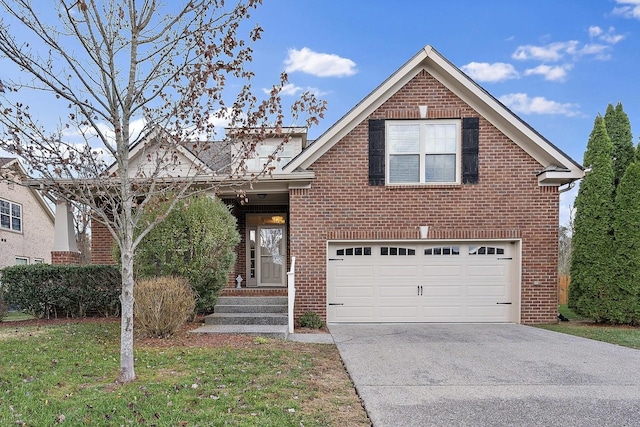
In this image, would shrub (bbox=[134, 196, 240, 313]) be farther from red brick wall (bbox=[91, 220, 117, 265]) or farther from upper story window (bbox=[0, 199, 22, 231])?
upper story window (bbox=[0, 199, 22, 231])

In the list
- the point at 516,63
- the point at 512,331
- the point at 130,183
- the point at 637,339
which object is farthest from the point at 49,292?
the point at 516,63

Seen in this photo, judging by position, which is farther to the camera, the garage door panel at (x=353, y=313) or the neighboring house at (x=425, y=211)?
the garage door panel at (x=353, y=313)

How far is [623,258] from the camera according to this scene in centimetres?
867

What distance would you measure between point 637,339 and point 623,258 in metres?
2.14

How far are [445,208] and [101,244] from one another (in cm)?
894

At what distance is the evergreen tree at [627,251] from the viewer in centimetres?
852

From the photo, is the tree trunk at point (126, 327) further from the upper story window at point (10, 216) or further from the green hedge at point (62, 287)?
the upper story window at point (10, 216)

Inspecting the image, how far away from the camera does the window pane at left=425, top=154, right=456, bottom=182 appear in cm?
902

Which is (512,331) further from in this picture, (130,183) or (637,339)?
(130,183)

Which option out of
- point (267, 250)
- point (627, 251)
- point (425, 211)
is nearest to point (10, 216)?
point (267, 250)

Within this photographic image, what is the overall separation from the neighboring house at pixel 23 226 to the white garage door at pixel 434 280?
55.1ft

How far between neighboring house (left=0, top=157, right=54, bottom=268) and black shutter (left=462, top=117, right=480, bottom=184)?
1880 centimetres

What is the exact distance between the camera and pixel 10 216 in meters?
19.4

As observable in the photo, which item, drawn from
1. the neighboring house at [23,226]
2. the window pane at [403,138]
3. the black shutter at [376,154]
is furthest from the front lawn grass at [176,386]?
the neighboring house at [23,226]
